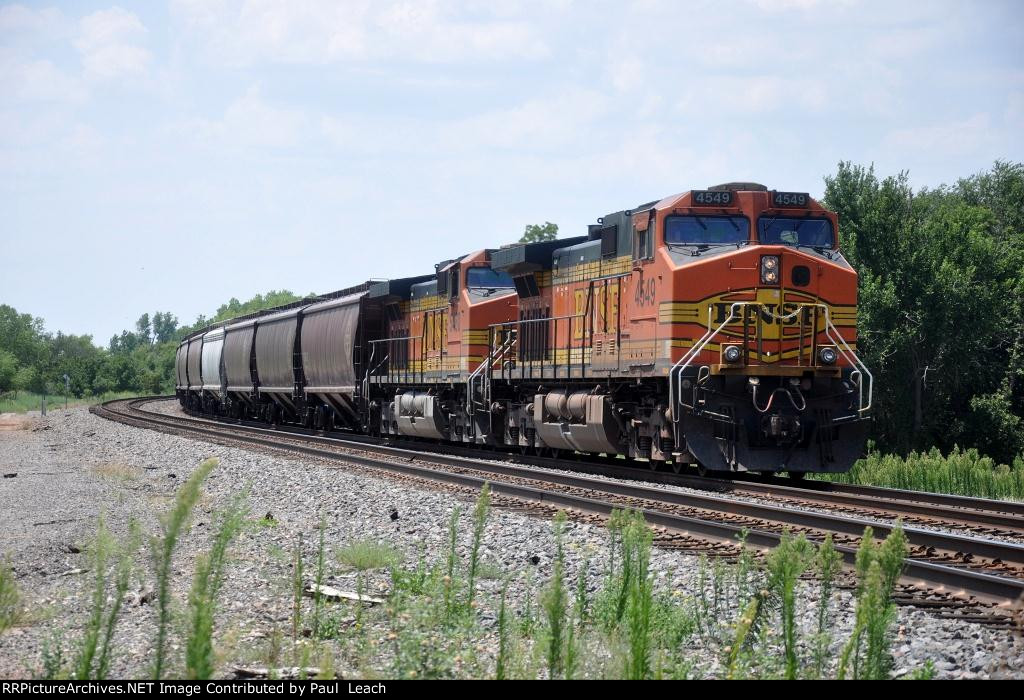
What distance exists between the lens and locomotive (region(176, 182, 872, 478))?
14.2 m

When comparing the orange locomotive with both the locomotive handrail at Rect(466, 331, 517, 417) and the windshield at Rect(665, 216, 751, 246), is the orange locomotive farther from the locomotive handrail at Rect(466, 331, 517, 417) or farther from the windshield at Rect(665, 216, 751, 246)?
the locomotive handrail at Rect(466, 331, 517, 417)

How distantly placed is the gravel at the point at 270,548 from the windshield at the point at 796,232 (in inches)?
226

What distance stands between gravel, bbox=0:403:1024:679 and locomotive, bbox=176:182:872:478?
3517mm

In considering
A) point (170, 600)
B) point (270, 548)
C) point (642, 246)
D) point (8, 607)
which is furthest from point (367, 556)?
point (642, 246)

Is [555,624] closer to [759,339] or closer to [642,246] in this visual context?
[759,339]

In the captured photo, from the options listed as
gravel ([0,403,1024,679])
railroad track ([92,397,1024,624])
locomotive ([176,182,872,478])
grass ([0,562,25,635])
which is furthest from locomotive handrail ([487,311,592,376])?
grass ([0,562,25,635])

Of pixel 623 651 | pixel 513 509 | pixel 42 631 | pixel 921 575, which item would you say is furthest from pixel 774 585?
pixel 513 509

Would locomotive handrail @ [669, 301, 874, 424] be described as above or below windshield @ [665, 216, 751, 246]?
below

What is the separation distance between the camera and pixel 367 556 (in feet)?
28.8

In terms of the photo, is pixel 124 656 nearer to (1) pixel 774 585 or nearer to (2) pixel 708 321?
(1) pixel 774 585

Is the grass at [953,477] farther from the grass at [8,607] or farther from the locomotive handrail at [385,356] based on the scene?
the grass at [8,607]

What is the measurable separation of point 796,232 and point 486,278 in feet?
28.5

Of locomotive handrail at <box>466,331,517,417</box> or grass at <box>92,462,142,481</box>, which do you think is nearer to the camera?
grass at <box>92,462,142,481</box>

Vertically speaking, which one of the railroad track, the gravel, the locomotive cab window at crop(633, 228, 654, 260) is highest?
the locomotive cab window at crop(633, 228, 654, 260)
